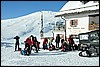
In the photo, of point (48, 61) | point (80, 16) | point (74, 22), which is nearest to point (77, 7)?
point (80, 16)

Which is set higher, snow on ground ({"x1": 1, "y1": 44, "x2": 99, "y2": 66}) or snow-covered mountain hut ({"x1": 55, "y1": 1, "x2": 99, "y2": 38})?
snow-covered mountain hut ({"x1": 55, "y1": 1, "x2": 99, "y2": 38})

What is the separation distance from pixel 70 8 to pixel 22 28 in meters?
48.4

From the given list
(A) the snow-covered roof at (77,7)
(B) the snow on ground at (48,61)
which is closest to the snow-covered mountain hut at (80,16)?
(A) the snow-covered roof at (77,7)

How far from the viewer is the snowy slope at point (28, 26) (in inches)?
2734

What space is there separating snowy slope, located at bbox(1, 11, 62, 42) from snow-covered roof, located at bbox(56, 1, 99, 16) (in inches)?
1350

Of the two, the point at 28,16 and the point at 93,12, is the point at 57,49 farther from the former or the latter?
the point at 28,16

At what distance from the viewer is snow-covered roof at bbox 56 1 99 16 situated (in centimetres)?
2677

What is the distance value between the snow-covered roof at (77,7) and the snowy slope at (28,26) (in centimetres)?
3428

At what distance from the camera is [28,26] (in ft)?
258

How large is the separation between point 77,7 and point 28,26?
5049cm

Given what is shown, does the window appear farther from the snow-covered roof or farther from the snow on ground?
the snow on ground

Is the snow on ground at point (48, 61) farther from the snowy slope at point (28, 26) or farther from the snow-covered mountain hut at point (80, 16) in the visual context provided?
the snowy slope at point (28, 26)

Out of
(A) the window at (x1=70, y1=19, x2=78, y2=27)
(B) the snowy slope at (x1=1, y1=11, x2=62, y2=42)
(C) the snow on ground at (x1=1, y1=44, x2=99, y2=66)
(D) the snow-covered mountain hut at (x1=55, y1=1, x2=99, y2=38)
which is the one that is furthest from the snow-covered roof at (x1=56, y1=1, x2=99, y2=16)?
(B) the snowy slope at (x1=1, y1=11, x2=62, y2=42)

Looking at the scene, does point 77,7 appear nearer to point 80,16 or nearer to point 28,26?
point 80,16
